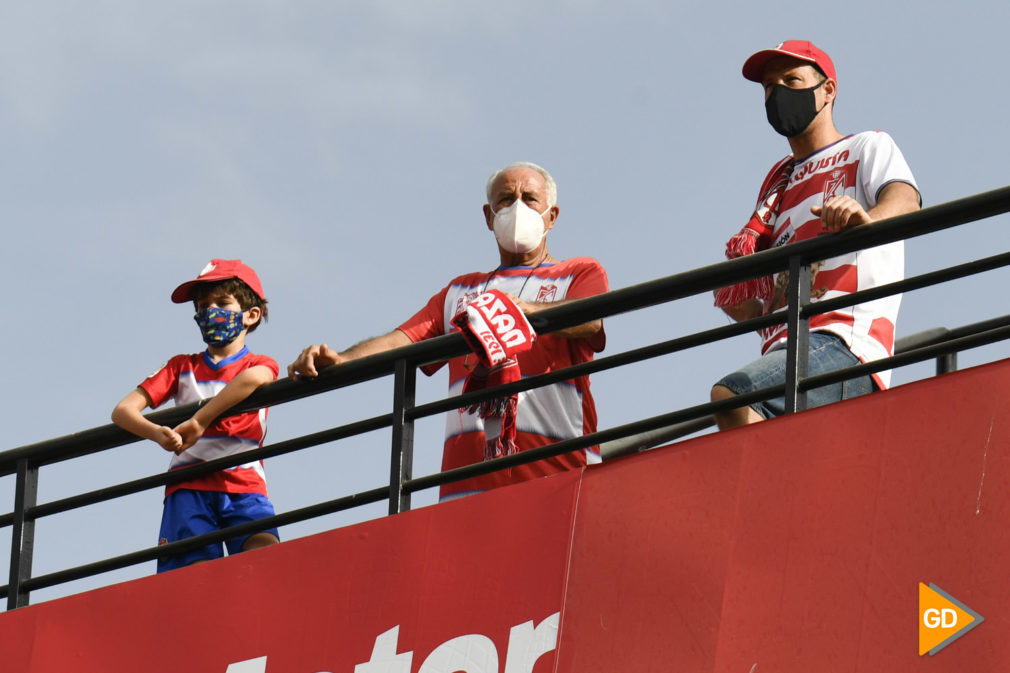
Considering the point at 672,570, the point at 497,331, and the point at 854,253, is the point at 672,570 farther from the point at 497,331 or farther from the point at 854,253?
the point at 854,253

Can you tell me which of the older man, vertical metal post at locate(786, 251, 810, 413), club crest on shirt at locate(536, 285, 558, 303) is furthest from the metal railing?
club crest on shirt at locate(536, 285, 558, 303)

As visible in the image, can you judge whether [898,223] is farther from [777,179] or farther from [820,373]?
[777,179]

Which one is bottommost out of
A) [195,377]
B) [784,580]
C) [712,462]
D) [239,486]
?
[784,580]

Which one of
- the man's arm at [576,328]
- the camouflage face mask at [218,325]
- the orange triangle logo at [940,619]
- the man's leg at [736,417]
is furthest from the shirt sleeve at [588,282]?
the orange triangle logo at [940,619]

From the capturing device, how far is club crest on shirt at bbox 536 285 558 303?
6410mm

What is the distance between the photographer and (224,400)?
6434mm

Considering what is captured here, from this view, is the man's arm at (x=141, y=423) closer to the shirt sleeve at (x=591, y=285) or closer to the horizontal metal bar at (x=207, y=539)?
the horizontal metal bar at (x=207, y=539)

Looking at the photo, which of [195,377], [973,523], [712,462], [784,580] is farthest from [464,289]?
[973,523]

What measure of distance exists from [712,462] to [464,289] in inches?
65.5

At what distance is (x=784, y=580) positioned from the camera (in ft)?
16.4

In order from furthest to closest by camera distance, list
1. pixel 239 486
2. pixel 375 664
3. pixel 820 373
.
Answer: pixel 239 486, pixel 375 664, pixel 820 373

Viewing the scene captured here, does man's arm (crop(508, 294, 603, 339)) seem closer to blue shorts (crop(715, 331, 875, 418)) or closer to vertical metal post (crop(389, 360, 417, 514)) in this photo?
vertical metal post (crop(389, 360, 417, 514))

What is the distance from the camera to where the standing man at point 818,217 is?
545cm

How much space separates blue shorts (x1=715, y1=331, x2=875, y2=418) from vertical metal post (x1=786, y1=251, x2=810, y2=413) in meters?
0.08
